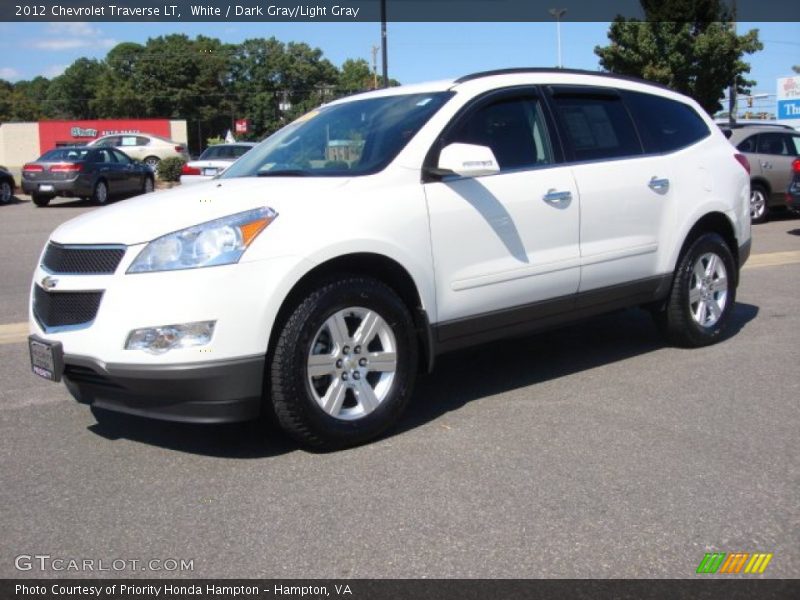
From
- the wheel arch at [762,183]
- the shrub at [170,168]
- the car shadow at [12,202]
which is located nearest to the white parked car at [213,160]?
the car shadow at [12,202]

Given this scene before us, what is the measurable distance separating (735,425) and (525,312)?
4.22 feet

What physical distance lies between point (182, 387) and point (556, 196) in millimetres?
2464

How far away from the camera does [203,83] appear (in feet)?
348

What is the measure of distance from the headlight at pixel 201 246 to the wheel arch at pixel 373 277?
32cm

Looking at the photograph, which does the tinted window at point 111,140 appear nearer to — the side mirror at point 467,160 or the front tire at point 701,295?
the front tire at point 701,295

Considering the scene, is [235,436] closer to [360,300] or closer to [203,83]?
[360,300]

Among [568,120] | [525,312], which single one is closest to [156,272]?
[525,312]

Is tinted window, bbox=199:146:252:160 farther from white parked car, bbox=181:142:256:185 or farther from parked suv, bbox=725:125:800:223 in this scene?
parked suv, bbox=725:125:800:223

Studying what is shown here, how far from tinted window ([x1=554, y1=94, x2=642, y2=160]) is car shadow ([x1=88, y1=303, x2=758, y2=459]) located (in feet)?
3.81

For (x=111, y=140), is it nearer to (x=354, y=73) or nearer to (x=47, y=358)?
(x=47, y=358)

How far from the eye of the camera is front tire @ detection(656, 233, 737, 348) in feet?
19.2

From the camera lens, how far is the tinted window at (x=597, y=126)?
522cm

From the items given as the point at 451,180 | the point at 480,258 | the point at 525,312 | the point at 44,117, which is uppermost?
the point at 44,117

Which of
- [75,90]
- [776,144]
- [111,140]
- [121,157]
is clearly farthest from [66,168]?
[75,90]
